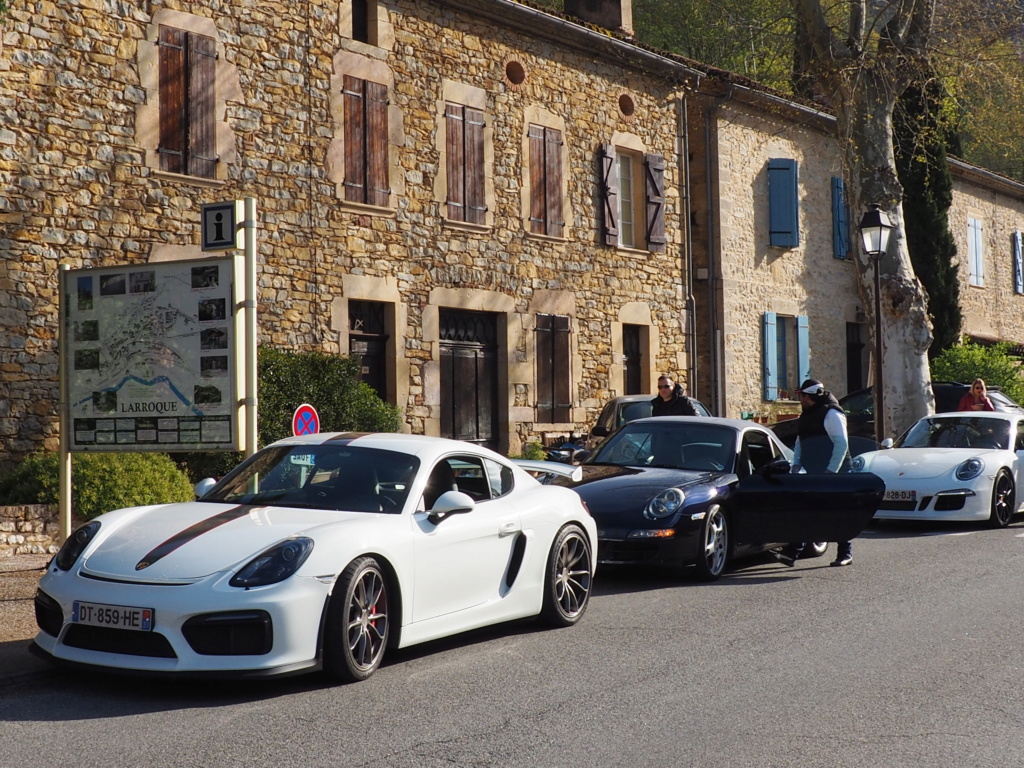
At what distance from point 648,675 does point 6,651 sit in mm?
3594

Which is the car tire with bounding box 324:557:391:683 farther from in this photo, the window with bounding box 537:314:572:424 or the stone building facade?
the window with bounding box 537:314:572:424

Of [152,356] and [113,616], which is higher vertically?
[152,356]

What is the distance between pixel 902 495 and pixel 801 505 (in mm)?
4357

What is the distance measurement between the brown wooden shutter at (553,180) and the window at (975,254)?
18.1 metres

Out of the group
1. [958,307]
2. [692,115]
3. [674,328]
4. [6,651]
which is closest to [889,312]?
[674,328]

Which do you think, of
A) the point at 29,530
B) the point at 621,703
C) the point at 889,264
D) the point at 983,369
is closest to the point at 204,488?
the point at 621,703

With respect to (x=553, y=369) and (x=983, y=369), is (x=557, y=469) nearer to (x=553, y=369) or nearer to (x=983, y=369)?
(x=553, y=369)

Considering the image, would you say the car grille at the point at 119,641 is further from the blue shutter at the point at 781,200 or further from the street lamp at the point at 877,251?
the blue shutter at the point at 781,200

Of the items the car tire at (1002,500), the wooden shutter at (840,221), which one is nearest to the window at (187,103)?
the car tire at (1002,500)

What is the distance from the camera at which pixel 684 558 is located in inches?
409

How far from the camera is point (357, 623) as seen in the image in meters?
6.70

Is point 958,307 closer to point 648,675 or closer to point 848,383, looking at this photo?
point 848,383

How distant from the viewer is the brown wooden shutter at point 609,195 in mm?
23688

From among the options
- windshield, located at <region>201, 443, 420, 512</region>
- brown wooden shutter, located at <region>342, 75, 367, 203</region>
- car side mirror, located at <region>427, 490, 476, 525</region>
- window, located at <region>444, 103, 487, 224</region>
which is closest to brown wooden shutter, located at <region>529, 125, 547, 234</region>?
window, located at <region>444, 103, 487, 224</region>
